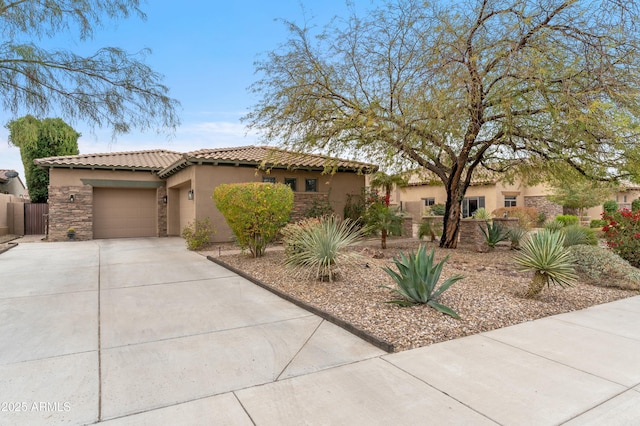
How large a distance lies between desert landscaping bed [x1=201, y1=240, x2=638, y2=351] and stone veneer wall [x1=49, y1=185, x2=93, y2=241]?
11556 mm

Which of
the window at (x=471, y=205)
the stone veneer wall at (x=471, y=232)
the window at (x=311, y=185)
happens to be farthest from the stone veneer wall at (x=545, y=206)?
the window at (x=311, y=185)

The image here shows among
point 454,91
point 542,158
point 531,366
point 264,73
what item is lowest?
point 531,366

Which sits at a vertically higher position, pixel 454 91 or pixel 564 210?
pixel 454 91

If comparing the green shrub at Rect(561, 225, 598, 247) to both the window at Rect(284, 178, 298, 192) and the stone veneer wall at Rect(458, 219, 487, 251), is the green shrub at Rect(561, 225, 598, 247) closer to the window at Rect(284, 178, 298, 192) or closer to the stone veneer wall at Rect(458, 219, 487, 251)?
the stone veneer wall at Rect(458, 219, 487, 251)

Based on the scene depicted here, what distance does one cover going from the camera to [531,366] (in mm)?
3719

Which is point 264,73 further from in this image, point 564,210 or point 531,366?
point 564,210

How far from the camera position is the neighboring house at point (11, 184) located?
927 inches

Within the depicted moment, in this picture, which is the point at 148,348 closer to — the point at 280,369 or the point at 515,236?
the point at 280,369

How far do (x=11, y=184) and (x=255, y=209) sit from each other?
92.4ft

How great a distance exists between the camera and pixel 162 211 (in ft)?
61.4

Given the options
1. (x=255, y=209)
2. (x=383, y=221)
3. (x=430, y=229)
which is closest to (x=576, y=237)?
(x=430, y=229)

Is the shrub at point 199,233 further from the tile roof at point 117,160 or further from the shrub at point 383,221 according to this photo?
the tile roof at point 117,160

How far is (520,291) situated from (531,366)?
11.0 ft

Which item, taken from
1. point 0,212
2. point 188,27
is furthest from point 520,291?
point 0,212
